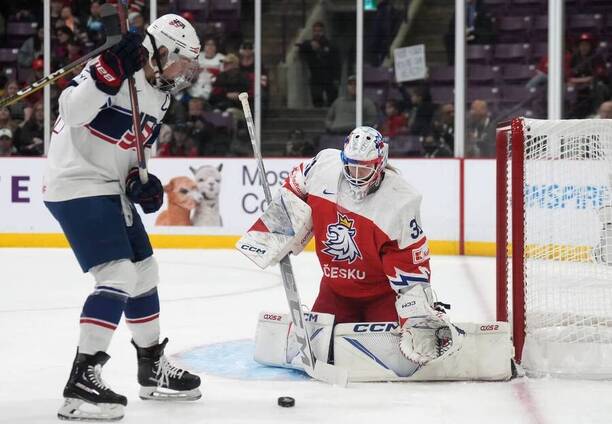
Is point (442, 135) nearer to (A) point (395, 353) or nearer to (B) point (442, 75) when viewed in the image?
(B) point (442, 75)

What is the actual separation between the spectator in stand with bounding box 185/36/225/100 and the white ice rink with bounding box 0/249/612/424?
3.41 meters

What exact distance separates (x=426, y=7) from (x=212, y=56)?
5.98 ft

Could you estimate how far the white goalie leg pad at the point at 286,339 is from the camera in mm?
3605

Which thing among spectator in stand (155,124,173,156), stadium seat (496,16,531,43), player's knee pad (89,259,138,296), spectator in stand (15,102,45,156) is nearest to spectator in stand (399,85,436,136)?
stadium seat (496,16,531,43)

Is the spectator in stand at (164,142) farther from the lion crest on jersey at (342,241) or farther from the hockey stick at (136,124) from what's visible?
the hockey stick at (136,124)

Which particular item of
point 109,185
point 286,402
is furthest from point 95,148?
point 286,402

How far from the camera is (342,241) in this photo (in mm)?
3678

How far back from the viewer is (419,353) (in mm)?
3482

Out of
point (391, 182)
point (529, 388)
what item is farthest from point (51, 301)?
point (529, 388)

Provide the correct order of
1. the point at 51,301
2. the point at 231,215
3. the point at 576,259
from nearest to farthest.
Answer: the point at 576,259 < the point at 51,301 < the point at 231,215

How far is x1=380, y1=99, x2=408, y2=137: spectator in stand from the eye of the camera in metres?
8.86

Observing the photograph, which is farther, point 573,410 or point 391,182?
point 391,182

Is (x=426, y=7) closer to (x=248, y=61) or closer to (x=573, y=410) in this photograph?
(x=248, y=61)

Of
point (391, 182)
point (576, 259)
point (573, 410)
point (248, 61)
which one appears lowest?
point (573, 410)
